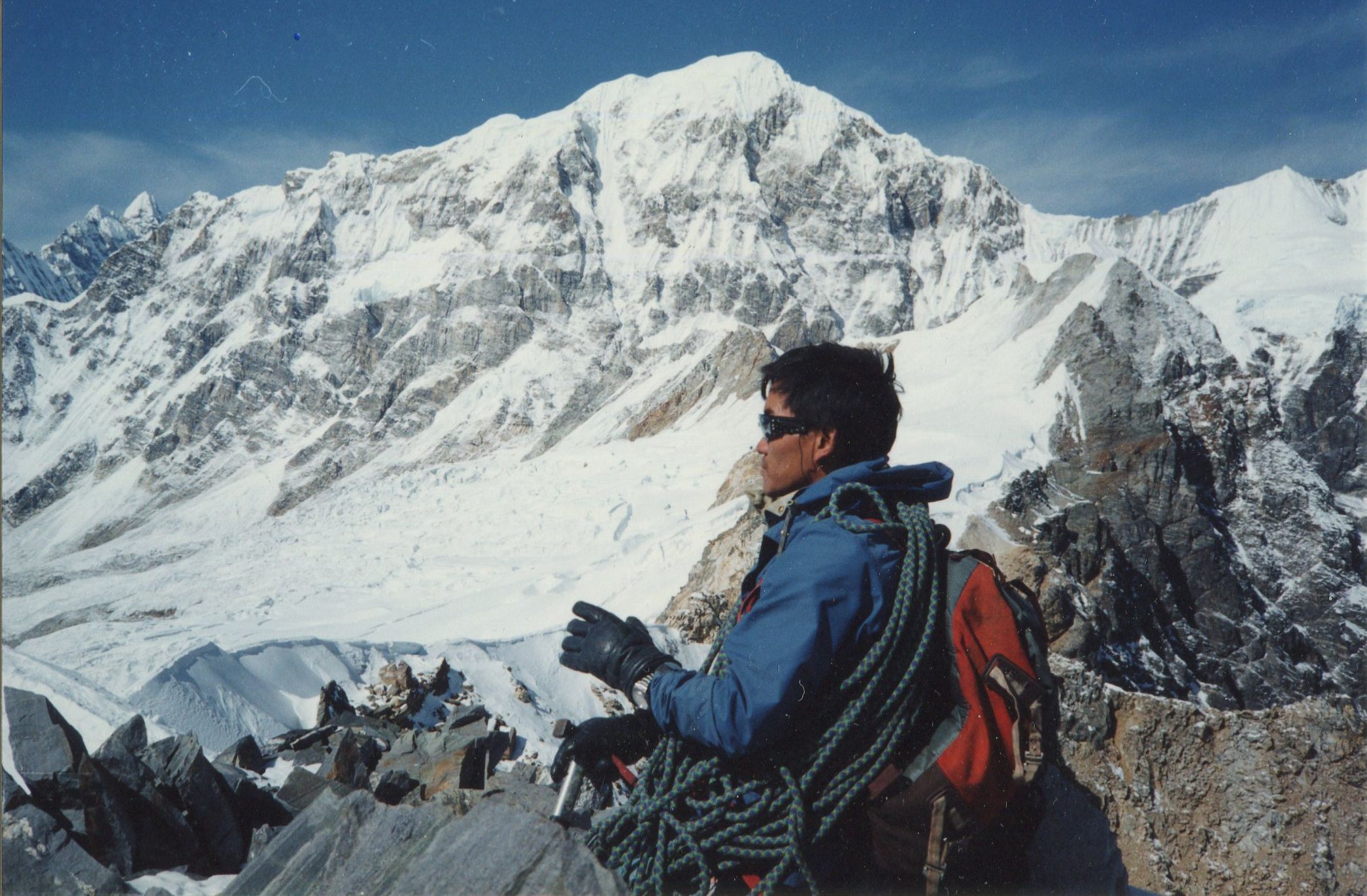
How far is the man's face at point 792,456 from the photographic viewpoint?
2684mm

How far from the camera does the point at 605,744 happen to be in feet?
8.28

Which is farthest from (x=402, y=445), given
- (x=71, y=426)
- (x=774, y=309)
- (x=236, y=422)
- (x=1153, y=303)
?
(x=1153, y=303)

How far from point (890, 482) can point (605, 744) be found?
1275mm

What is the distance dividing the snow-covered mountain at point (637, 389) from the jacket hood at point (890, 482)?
17.7 feet

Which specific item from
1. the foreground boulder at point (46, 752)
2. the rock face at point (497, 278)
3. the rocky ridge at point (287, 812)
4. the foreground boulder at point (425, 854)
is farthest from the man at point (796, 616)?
the rock face at point (497, 278)

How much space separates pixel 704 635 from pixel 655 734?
665cm

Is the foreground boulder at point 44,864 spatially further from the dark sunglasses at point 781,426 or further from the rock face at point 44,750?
the dark sunglasses at point 781,426

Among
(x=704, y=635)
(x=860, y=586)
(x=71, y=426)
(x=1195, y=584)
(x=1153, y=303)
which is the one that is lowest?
(x=1195, y=584)

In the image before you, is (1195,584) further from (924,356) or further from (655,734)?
(655,734)

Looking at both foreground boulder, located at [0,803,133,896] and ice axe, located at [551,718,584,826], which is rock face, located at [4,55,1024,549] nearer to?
foreground boulder, located at [0,803,133,896]

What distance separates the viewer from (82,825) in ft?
11.8

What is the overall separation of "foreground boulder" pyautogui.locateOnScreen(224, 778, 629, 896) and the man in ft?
0.98

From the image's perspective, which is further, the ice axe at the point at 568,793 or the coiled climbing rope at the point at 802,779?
the ice axe at the point at 568,793

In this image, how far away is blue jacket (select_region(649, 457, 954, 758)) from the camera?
7.09 feet
